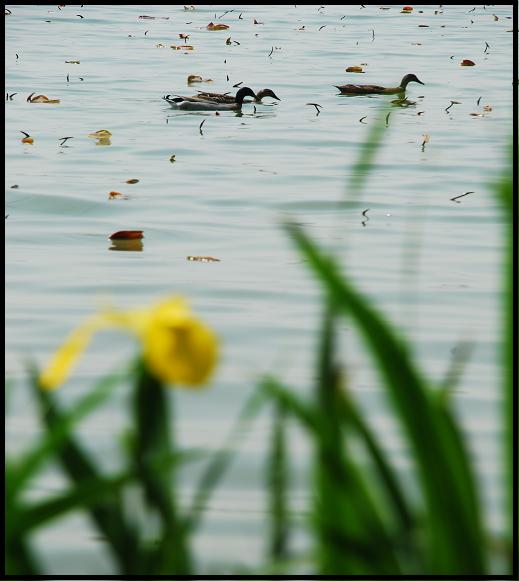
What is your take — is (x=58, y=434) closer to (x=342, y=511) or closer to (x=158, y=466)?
(x=158, y=466)

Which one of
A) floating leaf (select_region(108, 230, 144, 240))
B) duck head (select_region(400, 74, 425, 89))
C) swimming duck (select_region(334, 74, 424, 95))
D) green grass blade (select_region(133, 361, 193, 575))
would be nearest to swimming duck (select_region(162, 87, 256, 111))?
swimming duck (select_region(334, 74, 424, 95))

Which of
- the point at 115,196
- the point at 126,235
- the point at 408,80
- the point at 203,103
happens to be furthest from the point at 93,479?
the point at 408,80

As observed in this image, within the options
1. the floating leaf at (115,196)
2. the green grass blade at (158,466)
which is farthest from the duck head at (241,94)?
the green grass blade at (158,466)

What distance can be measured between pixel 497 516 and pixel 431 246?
2776 millimetres

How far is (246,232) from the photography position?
5113 mm

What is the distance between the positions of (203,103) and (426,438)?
862 cm

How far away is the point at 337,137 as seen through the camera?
26.5ft

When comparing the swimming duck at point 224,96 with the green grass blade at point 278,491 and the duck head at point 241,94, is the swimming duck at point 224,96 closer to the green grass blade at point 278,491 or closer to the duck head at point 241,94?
the duck head at point 241,94

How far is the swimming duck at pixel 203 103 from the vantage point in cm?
920

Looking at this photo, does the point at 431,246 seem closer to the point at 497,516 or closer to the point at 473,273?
the point at 473,273

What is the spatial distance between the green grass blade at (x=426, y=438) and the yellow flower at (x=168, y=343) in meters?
0.14

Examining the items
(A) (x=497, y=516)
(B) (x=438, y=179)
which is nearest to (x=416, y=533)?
(A) (x=497, y=516)

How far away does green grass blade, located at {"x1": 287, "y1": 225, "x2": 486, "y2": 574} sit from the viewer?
929 mm

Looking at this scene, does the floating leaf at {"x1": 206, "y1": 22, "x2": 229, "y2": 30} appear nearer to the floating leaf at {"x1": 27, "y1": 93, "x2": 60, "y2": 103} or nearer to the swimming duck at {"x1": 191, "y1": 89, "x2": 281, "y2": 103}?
the swimming duck at {"x1": 191, "y1": 89, "x2": 281, "y2": 103}
